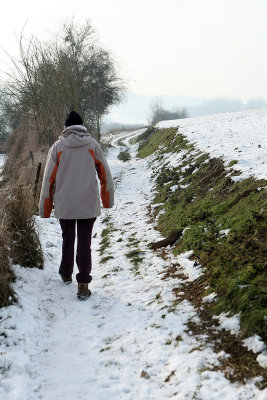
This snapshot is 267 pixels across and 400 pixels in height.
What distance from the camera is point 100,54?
2609 centimetres

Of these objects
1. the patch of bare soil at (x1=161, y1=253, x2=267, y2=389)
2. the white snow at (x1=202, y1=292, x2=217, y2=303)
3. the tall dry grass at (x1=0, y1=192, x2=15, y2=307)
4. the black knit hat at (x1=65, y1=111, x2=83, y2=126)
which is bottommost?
the patch of bare soil at (x1=161, y1=253, x2=267, y2=389)

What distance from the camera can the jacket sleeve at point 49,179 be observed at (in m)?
4.46

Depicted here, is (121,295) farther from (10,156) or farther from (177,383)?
(10,156)

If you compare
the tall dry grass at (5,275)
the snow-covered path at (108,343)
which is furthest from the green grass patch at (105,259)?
the tall dry grass at (5,275)

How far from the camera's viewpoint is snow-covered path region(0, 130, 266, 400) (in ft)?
8.89

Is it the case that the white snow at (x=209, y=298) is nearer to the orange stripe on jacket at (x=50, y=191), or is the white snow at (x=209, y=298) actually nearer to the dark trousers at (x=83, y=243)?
the dark trousers at (x=83, y=243)

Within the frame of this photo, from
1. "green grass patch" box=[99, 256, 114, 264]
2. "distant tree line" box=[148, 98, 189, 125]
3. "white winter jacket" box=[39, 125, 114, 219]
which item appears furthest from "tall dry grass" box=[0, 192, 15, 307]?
"distant tree line" box=[148, 98, 189, 125]

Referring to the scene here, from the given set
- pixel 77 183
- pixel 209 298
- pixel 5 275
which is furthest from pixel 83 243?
pixel 209 298

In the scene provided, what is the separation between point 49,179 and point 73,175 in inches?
13.7

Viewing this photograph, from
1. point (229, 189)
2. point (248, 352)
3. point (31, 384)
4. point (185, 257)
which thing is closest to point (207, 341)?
point (248, 352)

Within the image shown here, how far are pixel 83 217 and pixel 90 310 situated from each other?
123 cm

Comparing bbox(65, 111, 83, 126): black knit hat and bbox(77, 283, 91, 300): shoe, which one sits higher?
bbox(65, 111, 83, 126): black knit hat

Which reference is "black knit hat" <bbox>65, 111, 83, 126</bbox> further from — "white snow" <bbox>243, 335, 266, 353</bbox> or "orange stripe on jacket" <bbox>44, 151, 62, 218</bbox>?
"white snow" <bbox>243, 335, 266, 353</bbox>

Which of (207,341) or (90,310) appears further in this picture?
(90,310)
